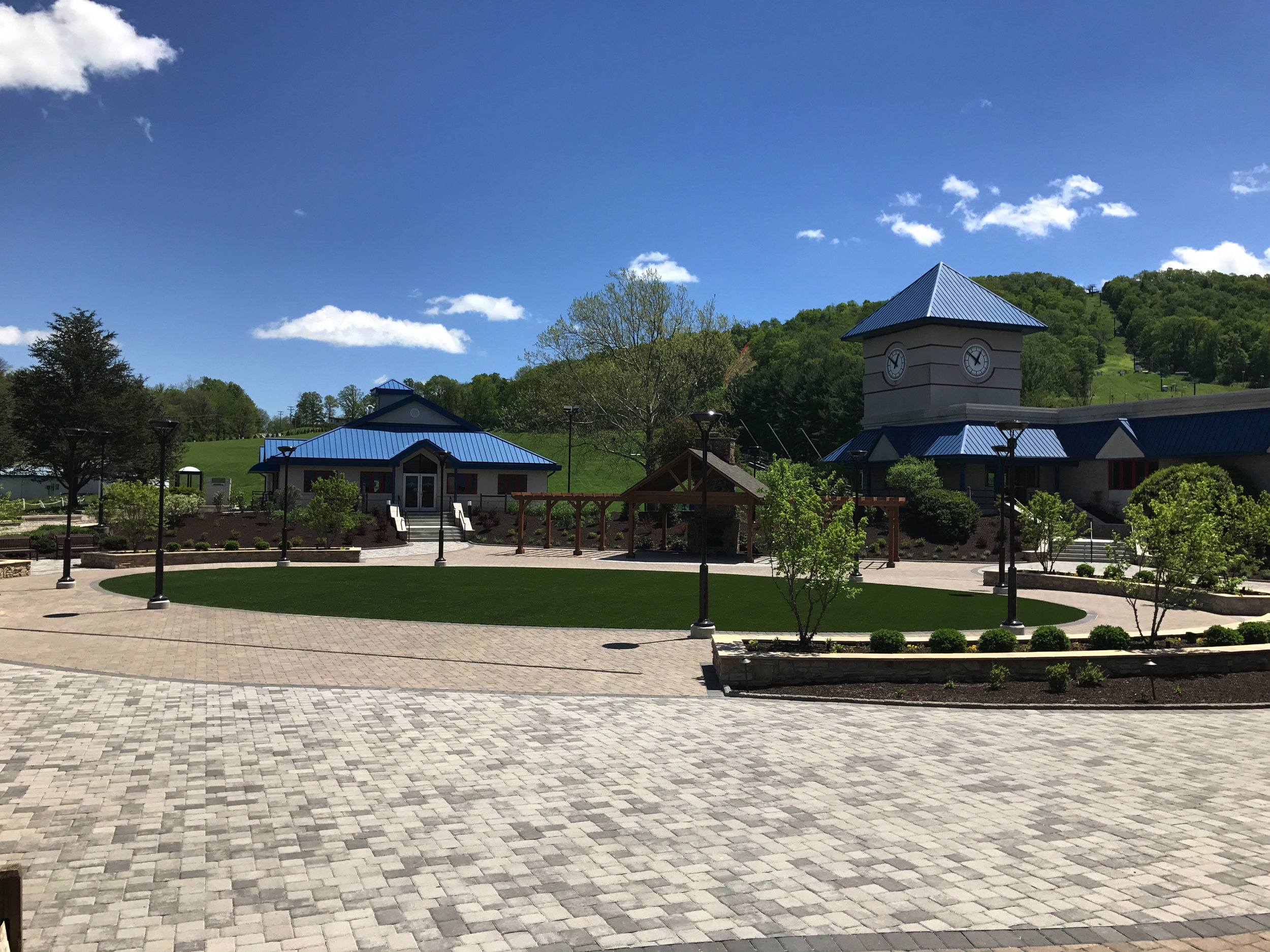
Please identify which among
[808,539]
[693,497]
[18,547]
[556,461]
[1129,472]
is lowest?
[18,547]

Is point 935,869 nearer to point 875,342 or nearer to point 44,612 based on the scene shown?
point 44,612

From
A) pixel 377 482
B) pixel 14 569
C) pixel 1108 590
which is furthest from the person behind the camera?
pixel 377 482

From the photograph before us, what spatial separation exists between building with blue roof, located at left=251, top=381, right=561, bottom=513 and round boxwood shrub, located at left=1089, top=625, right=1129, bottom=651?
37.0 metres

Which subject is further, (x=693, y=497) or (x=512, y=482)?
(x=512, y=482)

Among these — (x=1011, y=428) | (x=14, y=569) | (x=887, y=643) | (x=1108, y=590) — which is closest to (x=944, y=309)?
(x=1108, y=590)

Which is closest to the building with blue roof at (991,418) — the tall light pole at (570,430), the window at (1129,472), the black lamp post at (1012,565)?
the window at (1129,472)

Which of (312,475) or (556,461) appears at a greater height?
(556,461)

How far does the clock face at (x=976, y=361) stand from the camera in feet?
159

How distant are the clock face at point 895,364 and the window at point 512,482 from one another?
73.2ft

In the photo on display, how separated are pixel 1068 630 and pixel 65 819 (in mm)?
16924

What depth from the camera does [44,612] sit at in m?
18.7

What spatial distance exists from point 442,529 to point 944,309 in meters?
30.6

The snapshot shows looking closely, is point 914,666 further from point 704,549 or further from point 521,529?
point 521,529

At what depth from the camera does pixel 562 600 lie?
22.0 m
